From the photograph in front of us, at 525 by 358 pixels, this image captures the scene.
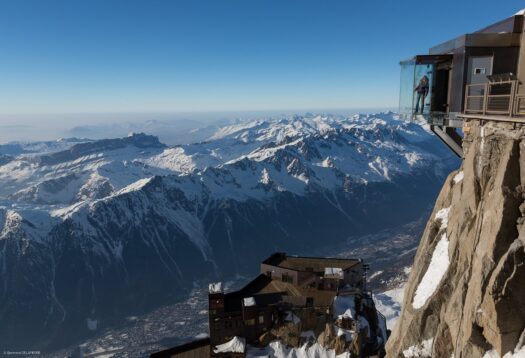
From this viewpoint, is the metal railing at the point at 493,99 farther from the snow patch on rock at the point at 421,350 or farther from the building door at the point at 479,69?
the snow patch on rock at the point at 421,350

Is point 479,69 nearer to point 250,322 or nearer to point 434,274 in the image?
Result: point 434,274

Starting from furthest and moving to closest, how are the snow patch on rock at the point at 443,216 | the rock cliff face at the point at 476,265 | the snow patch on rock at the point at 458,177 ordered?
the snow patch on rock at the point at 443,216
the snow patch on rock at the point at 458,177
the rock cliff face at the point at 476,265

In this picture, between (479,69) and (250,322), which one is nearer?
(479,69)

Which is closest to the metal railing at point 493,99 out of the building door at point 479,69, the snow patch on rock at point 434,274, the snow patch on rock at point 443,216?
the building door at point 479,69

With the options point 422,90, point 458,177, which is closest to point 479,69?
point 422,90

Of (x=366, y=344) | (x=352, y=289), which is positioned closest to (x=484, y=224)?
(x=366, y=344)
